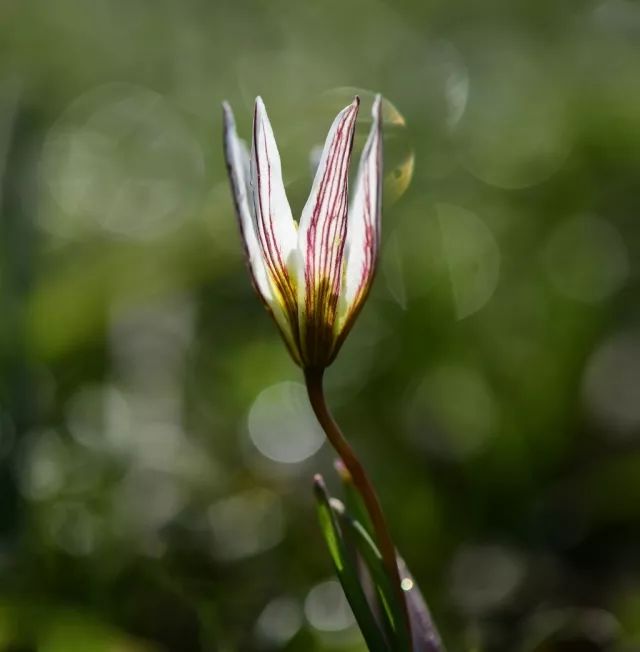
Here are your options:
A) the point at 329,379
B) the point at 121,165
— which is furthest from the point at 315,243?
the point at 121,165

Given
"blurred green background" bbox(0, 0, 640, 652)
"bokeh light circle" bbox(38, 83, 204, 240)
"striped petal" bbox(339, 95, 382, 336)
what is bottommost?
"blurred green background" bbox(0, 0, 640, 652)

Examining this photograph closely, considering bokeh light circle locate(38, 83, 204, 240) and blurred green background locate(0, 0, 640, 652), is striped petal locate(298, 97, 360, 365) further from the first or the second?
bokeh light circle locate(38, 83, 204, 240)

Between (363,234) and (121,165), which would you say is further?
(121,165)

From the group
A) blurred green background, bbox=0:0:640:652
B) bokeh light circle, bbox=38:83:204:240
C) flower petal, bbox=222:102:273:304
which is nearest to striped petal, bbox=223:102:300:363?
flower petal, bbox=222:102:273:304

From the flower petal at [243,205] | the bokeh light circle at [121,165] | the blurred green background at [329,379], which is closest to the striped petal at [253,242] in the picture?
the flower petal at [243,205]

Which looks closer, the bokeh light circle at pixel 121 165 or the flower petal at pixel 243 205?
the flower petal at pixel 243 205

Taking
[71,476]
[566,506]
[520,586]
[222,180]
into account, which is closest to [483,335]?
[566,506]

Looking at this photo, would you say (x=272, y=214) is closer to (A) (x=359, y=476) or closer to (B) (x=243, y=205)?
(B) (x=243, y=205)

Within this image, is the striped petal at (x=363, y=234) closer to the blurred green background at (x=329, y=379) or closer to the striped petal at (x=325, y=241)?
the striped petal at (x=325, y=241)
